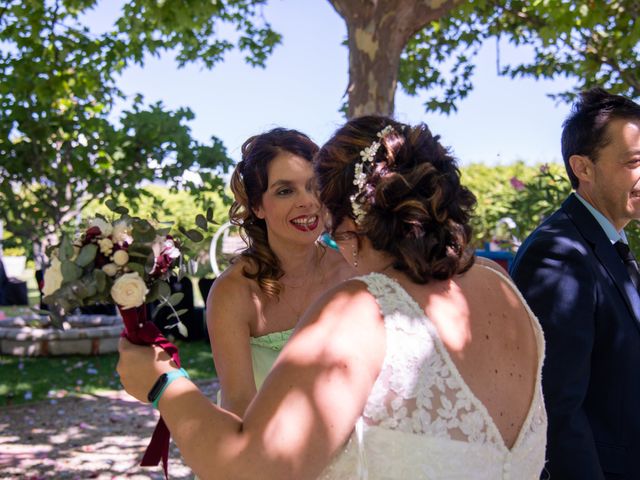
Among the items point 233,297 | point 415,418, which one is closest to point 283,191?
point 233,297

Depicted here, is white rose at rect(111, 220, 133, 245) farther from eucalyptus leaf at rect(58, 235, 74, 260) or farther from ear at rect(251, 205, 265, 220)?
ear at rect(251, 205, 265, 220)

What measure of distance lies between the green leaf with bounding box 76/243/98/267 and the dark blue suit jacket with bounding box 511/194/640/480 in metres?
1.34

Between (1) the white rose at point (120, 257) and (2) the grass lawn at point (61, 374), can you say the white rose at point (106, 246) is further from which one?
(2) the grass lawn at point (61, 374)

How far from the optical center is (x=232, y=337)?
2.75 m

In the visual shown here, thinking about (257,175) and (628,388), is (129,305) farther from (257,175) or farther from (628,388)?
(628,388)

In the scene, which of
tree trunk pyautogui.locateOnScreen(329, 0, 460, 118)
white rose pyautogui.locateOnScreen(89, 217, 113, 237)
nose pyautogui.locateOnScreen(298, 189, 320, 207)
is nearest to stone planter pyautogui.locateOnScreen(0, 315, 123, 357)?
tree trunk pyautogui.locateOnScreen(329, 0, 460, 118)

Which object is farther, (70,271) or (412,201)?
(70,271)

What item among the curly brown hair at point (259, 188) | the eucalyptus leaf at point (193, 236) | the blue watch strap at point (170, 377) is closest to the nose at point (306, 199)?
the curly brown hair at point (259, 188)

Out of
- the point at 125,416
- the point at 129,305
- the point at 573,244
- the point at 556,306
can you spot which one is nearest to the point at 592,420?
the point at 556,306

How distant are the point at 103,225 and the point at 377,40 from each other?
418 centimetres

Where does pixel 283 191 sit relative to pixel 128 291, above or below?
above

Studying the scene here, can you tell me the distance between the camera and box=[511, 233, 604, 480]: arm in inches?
86.9

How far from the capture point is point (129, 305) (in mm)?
1966

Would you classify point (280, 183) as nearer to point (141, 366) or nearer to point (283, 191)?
point (283, 191)
